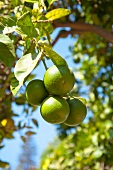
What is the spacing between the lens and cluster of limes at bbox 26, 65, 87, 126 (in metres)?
0.97

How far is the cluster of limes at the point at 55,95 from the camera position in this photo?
3.18 feet

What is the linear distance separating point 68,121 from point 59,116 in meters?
0.07

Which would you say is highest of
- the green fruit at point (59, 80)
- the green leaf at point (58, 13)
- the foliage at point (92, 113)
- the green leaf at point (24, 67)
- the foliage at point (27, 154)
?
the green leaf at point (24, 67)

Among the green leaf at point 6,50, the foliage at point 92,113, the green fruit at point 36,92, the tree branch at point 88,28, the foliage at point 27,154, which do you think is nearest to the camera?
the green leaf at point 6,50

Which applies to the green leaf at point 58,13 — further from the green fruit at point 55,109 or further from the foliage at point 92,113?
the foliage at point 92,113

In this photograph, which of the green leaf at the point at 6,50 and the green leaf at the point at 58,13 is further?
the green leaf at the point at 58,13

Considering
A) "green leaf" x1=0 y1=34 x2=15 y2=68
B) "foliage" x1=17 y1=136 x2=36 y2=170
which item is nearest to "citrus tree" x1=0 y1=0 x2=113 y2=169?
"green leaf" x1=0 y1=34 x2=15 y2=68

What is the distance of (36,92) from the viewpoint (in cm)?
99

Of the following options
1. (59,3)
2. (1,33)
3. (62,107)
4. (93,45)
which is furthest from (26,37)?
(93,45)

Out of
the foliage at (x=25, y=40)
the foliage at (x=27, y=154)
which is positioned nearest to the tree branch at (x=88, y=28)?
the foliage at (x=25, y=40)

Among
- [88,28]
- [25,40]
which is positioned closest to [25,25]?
[25,40]

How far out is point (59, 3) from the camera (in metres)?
2.21

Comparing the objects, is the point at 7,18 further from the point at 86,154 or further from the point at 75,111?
the point at 86,154

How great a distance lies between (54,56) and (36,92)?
10cm
